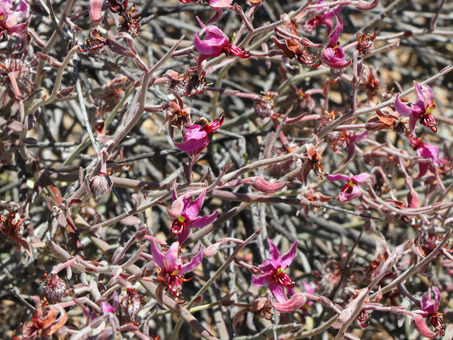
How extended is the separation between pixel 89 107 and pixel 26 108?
356 mm

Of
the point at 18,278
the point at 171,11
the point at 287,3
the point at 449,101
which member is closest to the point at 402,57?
the point at 449,101

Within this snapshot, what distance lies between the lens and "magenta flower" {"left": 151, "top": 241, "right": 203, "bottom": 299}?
41.9 inches

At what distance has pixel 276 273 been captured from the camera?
126 centimetres

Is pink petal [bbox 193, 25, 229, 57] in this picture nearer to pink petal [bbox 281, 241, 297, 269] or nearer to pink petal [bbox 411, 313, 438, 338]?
pink petal [bbox 281, 241, 297, 269]

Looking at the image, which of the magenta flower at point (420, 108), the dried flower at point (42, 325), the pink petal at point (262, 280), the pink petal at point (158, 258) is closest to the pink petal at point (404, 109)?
the magenta flower at point (420, 108)

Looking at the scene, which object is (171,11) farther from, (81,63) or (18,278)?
A: (18,278)

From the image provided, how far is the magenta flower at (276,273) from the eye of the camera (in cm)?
125

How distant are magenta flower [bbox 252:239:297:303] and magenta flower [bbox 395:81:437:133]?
0.35 meters

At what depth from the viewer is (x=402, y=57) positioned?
3736 mm

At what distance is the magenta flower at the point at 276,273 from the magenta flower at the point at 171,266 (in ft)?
0.68

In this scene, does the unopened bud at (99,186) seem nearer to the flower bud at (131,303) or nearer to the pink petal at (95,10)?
the flower bud at (131,303)

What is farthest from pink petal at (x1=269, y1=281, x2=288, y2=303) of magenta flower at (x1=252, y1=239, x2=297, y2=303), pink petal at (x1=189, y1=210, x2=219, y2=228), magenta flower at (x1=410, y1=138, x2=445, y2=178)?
magenta flower at (x1=410, y1=138, x2=445, y2=178)

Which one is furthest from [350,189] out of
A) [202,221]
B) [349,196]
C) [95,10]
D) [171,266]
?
[95,10]

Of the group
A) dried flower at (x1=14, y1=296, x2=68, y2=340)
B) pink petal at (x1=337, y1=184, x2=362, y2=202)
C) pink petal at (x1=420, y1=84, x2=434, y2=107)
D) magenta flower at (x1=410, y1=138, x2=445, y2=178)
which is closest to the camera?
dried flower at (x1=14, y1=296, x2=68, y2=340)
